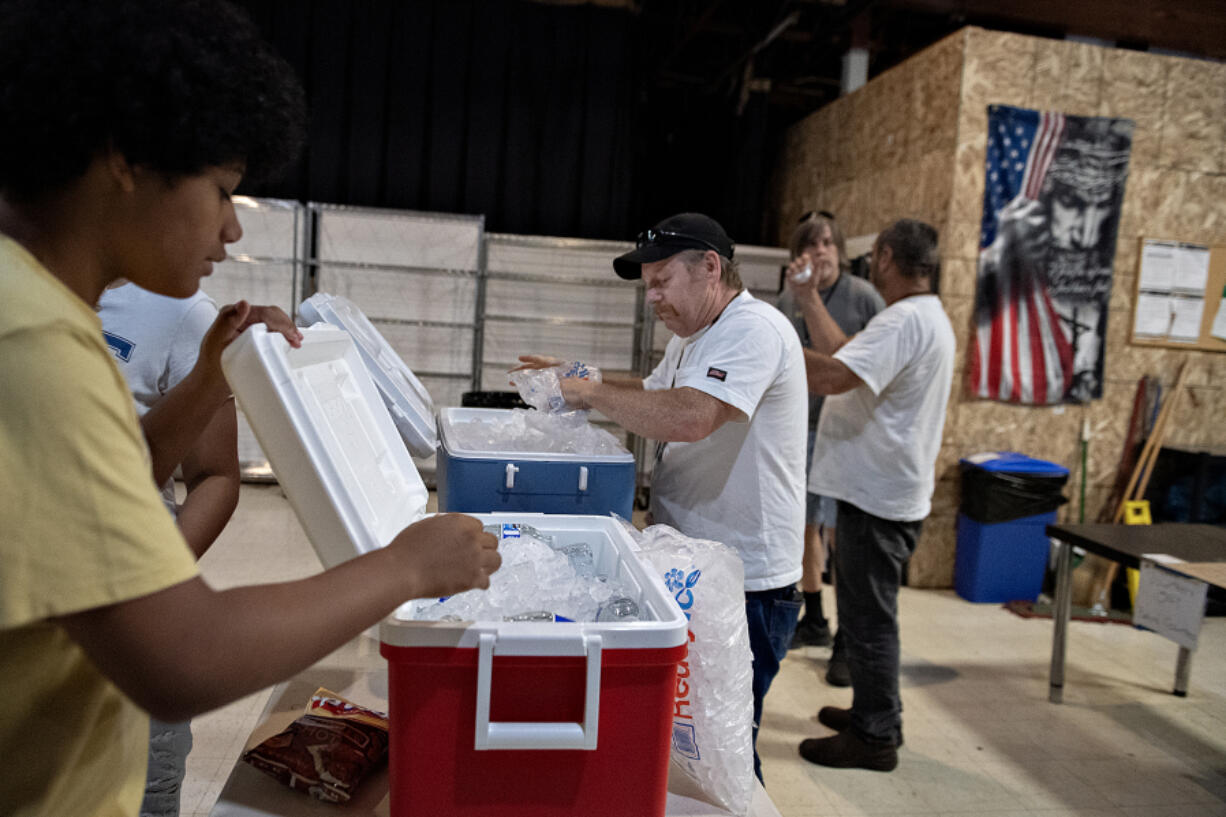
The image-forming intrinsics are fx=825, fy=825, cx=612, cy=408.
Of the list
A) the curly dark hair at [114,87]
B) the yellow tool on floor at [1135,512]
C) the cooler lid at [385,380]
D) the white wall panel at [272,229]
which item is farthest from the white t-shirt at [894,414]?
the white wall panel at [272,229]

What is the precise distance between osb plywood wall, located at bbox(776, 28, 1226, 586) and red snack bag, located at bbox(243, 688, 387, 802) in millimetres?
3941

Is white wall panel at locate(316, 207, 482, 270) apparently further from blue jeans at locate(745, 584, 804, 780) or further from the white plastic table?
the white plastic table

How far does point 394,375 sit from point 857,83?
5.13 metres

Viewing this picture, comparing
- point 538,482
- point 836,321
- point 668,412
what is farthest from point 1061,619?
point 538,482

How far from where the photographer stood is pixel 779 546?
1.79 m

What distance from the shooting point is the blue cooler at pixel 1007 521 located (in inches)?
166

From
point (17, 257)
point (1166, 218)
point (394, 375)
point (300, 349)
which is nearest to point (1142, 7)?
point (1166, 218)

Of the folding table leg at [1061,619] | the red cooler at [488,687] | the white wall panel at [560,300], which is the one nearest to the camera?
the red cooler at [488,687]

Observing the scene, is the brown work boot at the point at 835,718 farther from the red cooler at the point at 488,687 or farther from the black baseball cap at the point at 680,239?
the red cooler at the point at 488,687

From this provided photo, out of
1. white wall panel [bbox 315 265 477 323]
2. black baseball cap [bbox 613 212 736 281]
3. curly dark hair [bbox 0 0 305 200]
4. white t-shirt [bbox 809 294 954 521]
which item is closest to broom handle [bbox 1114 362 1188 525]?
white t-shirt [bbox 809 294 954 521]

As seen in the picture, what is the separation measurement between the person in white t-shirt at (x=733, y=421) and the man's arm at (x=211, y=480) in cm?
65

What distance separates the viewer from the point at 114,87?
57 cm

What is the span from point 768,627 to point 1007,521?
118 inches

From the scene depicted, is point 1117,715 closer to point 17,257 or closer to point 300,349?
point 300,349
